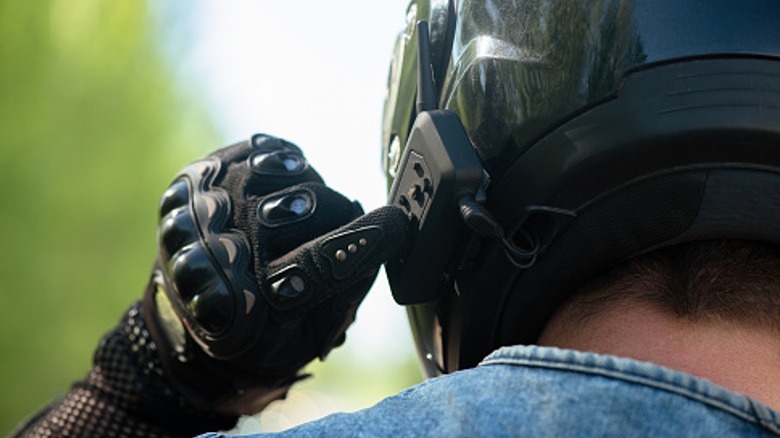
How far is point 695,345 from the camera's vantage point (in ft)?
3.14

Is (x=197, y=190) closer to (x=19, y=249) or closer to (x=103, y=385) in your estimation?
(x=103, y=385)

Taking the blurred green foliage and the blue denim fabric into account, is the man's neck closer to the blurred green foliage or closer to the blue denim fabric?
the blue denim fabric

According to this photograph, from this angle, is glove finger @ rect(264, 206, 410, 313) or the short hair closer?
the short hair

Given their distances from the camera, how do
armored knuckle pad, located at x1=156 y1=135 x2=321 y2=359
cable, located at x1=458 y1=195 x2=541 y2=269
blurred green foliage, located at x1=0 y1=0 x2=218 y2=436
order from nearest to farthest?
cable, located at x1=458 y1=195 x2=541 y2=269, armored knuckle pad, located at x1=156 y1=135 x2=321 y2=359, blurred green foliage, located at x1=0 y1=0 x2=218 y2=436

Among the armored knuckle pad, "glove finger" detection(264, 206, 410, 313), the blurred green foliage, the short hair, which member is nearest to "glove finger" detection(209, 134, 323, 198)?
the armored knuckle pad

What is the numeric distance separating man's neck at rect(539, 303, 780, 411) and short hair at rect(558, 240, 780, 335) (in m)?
0.01

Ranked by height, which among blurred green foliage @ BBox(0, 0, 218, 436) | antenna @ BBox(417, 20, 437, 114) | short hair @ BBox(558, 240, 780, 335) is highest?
antenna @ BBox(417, 20, 437, 114)

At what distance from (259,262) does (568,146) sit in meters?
0.36

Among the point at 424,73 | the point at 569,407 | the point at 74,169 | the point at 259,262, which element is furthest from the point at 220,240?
the point at 74,169

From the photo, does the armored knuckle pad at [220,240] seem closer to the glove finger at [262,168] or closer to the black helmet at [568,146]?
the glove finger at [262,168]

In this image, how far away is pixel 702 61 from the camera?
1008mm

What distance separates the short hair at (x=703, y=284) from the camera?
0.98m

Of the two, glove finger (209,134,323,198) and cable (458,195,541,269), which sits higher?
glove finger (209,134,323,198)

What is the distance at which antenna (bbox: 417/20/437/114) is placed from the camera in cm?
119
